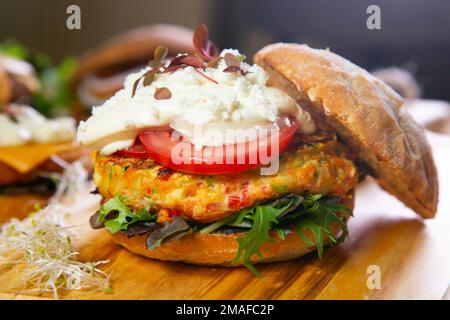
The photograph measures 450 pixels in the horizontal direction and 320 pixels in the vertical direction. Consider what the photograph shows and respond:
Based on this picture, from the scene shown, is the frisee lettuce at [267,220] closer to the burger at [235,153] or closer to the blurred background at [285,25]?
the burger at [235,153]

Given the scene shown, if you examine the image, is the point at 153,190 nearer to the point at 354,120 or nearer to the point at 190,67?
the point at 190,67

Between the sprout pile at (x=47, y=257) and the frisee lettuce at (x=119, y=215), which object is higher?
the frisee lettuce at (x=119, y=215)

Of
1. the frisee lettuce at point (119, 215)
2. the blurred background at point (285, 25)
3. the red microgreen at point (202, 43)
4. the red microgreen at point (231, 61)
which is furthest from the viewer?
the blurred background at point (285, 25)

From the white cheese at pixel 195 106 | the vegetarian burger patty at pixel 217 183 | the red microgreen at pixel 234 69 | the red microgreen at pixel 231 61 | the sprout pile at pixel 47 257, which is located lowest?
the sprout pile at pixel 47 257

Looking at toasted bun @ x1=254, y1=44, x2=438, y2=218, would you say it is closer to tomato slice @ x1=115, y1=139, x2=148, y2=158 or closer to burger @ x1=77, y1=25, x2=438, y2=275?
burger @ x1=77, y1=25, x2=438, y2=275

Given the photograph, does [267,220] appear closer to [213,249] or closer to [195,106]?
[213,249]

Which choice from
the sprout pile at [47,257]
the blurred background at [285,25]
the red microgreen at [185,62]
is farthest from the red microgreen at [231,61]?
the blurred background at [285,25]

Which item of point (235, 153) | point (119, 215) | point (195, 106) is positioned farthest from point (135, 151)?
point (235, 153)
